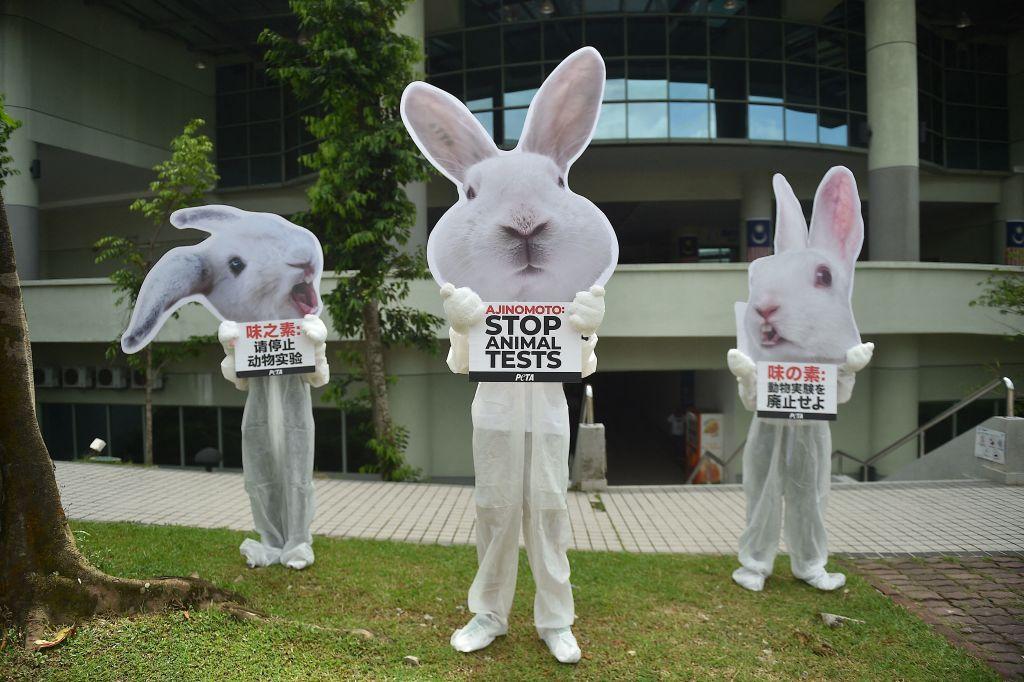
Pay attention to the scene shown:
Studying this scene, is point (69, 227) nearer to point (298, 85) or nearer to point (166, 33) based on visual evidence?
point (166, 33)

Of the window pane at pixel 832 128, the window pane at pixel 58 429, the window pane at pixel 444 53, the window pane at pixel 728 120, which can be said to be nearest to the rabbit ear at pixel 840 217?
the window pane at pixel 728 120

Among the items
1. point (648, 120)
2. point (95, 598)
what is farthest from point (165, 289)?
point (648, 120)

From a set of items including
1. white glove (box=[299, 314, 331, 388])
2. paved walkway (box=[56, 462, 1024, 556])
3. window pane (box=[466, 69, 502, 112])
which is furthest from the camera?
window pane (box=[466, 69, 502, 112])

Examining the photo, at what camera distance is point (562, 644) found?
3.66 metres

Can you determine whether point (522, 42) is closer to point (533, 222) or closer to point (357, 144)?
point (357, 144)

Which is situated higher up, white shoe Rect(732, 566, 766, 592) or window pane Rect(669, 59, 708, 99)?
window pane Rect(669, 59, 708, 99)

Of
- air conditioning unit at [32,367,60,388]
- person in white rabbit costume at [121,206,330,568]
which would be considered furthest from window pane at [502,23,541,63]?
air conditioning unit at [32,367,60,388]

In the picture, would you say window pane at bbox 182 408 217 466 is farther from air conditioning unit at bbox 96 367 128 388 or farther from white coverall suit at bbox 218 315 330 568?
white coverall suit at bbox 218 315 330 568

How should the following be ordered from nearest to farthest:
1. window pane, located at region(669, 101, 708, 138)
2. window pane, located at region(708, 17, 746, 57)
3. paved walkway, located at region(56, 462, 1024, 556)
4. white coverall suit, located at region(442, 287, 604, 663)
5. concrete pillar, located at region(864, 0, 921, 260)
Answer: white coverall suit, located at region(442, 287, 604, 663) → paved walkway, located at region(56, 462, 1024, 556) → concrete pillar, located at region(864, 0, 921, 260) → window pane, located at region(669, 101, 708, 138) → window pane, located at region(708, 17, 746, 57)

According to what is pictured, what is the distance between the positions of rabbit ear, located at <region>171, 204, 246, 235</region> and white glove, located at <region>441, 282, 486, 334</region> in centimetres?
248

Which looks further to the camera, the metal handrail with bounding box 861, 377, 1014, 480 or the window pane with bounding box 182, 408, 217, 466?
the window pane with bounding box 182, 408, 217, 466

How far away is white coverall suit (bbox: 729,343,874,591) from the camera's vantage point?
4.75m

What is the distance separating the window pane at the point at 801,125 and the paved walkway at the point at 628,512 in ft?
32.0

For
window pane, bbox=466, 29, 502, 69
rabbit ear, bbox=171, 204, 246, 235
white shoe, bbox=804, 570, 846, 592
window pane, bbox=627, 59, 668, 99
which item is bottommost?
white shoe, bbox=804, 570, 846, 592
